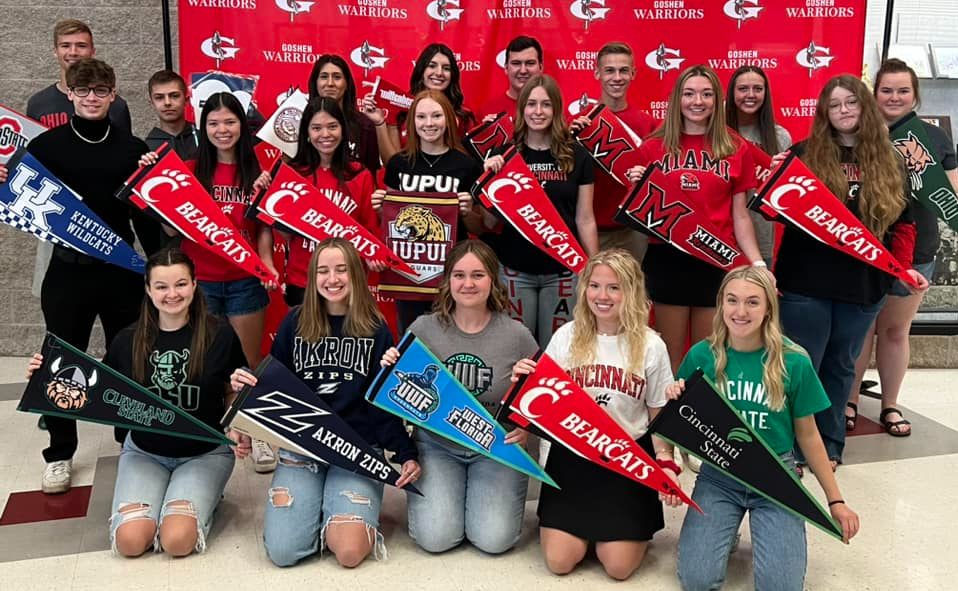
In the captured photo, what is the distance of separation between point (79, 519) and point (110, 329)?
78cm

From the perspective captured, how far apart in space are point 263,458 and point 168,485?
2.39 feet

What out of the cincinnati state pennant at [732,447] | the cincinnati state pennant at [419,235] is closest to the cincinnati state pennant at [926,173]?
the cincinnati state pennant at [732,447]

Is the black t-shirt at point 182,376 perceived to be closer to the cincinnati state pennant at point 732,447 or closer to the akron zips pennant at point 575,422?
the akron zips pennant at point 575,422

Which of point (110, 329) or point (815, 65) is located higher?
point (815, 65)

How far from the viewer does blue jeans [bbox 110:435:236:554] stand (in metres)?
2.96

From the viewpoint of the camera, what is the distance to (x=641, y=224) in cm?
366

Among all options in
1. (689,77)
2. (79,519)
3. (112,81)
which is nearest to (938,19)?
(689,77)

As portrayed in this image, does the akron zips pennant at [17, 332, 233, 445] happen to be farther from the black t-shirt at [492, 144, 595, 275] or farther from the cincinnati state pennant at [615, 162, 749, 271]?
the cincinnati state pennant at [615, 162, 749, 271]

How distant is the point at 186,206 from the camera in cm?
354

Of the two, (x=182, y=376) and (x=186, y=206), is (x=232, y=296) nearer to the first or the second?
(x=186, y=206)

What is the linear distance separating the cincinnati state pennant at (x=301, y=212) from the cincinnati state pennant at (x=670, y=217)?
114 centimetres

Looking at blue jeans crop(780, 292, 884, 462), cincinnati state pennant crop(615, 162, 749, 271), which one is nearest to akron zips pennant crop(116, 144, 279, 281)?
cincinnati state pennant crop(615, 162, 749, 271)

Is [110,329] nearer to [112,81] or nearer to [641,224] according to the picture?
[112,81]

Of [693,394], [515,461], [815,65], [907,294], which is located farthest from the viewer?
[815,65]
